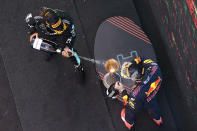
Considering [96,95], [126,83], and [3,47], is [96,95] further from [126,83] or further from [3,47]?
[3,47]

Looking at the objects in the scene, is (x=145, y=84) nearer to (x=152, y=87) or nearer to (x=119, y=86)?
(x=152, y=87)

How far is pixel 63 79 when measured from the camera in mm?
4238

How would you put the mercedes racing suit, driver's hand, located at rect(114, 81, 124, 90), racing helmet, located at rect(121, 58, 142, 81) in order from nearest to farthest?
racing helmet, located at rect(121, 58, 142, 81)
the mercedes racing suit
driver's hand, located at rect(114, 81, 124, 90)

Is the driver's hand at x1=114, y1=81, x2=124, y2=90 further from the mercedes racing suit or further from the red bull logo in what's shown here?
the red bull logo

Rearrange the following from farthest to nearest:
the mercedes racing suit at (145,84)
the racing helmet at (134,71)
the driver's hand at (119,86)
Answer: the driver's hand at (119,86), the mercedes racing suit at (145,84), the racing helmet at (134,71)

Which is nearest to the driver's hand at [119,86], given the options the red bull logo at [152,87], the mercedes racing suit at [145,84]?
the mercedes racing suit at [145,84]

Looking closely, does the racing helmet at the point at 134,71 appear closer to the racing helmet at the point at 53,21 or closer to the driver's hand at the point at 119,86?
the driver's hand at the point at 119,86

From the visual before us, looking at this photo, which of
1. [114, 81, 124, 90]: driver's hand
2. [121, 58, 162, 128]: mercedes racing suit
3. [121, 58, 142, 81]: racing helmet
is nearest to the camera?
[121, 58, 142, 81]: racing helmet

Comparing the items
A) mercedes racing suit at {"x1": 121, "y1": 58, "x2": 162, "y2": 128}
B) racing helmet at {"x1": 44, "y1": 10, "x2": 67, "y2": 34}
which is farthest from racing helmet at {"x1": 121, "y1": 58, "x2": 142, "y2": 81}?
racing helmet at {"x1": 44, "y1": 10, "x2": 67, "y2": 34}

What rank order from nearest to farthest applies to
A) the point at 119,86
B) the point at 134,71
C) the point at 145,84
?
the point at 134,71, the point at 145,84, the point at 119,86

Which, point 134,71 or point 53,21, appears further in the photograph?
point 53,21

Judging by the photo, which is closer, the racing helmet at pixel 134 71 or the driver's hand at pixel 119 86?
the racing helmet at pixel 134 71

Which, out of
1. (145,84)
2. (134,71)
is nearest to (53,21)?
(134,71)

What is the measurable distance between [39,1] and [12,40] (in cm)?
104
